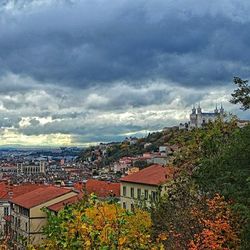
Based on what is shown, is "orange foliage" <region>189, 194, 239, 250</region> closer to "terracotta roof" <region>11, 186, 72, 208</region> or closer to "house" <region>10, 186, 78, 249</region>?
"house" <region>10, 186, 78, 249</region>

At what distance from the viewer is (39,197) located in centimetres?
7525

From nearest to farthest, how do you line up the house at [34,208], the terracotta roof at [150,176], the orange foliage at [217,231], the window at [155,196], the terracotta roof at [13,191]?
the orange foliage at [217,231] → the window at [155,196] → the terracotta roof at [150,176] → the house at [34,208] → the terracotta roof at [13,191]

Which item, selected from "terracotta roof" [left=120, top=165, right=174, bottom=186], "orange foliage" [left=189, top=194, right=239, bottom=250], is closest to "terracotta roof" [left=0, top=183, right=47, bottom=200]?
"terracotta roof" [left=120, top=165, right=174, bottom=186]

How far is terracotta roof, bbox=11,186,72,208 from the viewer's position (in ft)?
238

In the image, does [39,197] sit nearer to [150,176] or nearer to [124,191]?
[124,191]

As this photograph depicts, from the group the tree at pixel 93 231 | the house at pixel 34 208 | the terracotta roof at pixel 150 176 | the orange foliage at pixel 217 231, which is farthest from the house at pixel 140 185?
Answer: the tree at pixel 93 231

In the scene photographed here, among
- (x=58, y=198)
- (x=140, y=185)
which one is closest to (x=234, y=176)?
(x=140, y=185)

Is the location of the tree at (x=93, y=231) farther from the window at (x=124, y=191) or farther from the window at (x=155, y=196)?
the window at (x=124, y=191)

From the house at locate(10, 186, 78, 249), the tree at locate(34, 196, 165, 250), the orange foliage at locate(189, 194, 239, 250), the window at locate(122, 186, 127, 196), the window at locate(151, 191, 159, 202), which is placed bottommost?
the house at locate(10, 186, 78, 249)

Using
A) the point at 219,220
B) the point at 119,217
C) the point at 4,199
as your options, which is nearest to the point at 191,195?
the point at 219,220

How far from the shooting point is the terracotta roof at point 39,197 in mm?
72438

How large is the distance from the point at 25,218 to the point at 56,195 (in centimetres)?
475

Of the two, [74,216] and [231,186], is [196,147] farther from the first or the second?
[74,216]

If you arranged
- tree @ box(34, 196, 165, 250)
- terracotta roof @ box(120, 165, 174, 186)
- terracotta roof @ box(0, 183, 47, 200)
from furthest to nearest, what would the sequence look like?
terracotta roof @ box(0, 183, 47, 200) < terracotta roof @ box(120, 165, 174, 186) < tree @ box(34, 196, 165, 250)
